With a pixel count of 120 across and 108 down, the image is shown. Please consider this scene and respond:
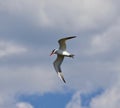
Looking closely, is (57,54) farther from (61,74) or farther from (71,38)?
(71,38)

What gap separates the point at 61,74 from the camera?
62438 millimetres

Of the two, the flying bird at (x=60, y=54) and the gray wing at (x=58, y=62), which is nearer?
the flying bird at (x=60, y=54)

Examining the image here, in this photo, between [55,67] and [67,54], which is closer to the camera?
[67,54]

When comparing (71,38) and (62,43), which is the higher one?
(62,43)

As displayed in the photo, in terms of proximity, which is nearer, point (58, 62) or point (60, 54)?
point (60, 54)

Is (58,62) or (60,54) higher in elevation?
(58,62)

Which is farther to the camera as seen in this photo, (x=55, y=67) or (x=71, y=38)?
(x=55, y=67)

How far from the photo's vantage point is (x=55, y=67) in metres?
63.6

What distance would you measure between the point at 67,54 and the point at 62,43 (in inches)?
137

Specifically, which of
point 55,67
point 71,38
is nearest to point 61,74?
point 55,67

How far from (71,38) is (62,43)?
647 centimetres

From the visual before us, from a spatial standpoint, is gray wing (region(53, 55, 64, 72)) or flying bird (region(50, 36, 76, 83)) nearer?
flying bird (region(50, 36, 76, 83))

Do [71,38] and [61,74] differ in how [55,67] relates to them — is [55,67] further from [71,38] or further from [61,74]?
[71,38]

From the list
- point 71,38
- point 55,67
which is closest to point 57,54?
point 55,67
